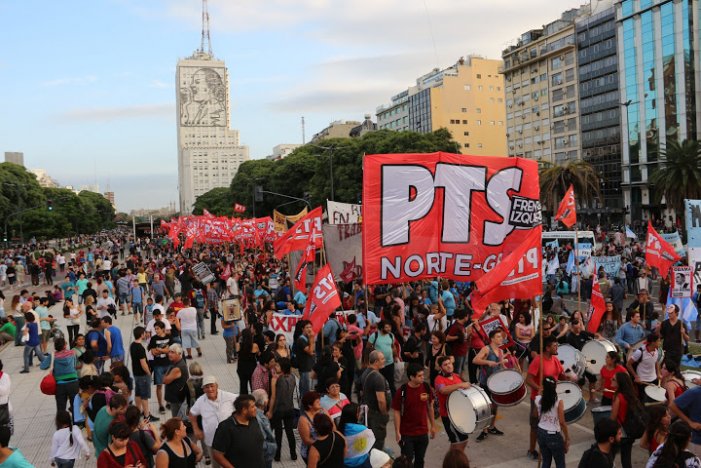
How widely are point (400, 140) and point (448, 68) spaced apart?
200 ft

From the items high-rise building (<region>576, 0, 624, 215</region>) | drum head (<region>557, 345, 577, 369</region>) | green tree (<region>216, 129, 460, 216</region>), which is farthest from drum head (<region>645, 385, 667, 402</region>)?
high-rise building (<region>576, 0, 624, 215</region>)

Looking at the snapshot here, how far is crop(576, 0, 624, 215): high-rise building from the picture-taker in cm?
7488

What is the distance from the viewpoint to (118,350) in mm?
11320

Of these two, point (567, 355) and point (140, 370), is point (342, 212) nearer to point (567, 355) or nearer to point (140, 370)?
→ point (140, 370)

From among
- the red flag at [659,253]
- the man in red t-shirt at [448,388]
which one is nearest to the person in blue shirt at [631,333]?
the man in red t-shirt at [448,388]

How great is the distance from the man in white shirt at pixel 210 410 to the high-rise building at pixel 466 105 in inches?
3890

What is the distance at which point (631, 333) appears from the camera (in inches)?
407

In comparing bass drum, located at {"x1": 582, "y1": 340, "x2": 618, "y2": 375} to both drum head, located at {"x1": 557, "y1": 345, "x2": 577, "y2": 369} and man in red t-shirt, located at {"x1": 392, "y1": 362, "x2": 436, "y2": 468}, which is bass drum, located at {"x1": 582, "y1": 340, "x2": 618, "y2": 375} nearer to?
drum head, located at {"x1": 557, "y1": 345, "x2": 577, "y2": 369}

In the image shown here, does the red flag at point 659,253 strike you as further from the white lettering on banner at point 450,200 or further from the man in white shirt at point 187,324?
the man in white shirt at point 187,324

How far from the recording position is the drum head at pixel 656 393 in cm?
792

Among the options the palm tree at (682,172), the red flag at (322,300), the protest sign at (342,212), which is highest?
the palm tree at (682,172)

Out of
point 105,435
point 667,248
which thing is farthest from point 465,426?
point 667,248

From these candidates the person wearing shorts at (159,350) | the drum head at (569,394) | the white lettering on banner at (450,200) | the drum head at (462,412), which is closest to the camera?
the drum head at (462,412)

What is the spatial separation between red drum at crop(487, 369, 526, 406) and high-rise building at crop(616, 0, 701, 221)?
67.0 m
